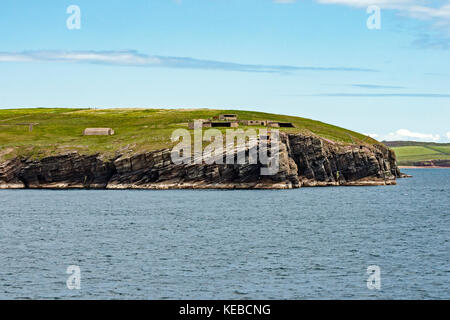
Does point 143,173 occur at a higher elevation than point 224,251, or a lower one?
higher

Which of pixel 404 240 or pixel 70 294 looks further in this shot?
pixel 404 240

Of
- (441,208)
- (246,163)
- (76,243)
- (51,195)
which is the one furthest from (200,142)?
(76,243)

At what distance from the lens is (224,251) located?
70.0 meters

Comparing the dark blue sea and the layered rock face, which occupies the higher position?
the layered rock face

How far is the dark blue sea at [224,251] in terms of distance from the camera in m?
52.4

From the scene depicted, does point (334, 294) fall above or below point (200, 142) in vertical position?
below

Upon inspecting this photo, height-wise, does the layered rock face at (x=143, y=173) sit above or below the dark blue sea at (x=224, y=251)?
above

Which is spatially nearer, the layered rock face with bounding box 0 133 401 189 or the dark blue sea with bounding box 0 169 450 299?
the dark blue sea with bounding box 0 169 450 299

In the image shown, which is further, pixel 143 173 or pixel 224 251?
pixel 143 173

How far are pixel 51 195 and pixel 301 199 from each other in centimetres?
6164

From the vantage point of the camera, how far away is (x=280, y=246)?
2921 inches

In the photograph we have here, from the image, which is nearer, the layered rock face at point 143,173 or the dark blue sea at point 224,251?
the dark blue sea at point 224,251

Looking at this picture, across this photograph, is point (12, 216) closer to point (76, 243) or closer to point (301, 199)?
point (76, 243)

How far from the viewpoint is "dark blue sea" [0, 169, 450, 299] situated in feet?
172
